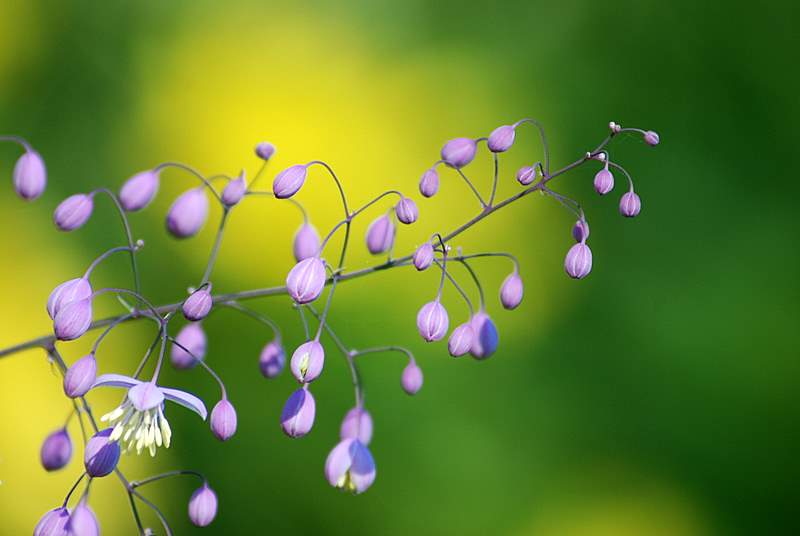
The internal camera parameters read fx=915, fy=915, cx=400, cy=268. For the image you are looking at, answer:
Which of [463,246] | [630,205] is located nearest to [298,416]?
[630,205]

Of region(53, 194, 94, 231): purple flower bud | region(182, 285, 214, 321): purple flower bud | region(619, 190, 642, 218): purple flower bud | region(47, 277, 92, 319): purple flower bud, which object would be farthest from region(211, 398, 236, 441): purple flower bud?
region(619, 190, 642, 218): purple flower bud

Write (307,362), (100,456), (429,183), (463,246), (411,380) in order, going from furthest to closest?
(463,246) < (411,380) < (429,183) < (307,362) < (100,456)

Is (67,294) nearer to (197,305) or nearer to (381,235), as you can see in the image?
(197,305)

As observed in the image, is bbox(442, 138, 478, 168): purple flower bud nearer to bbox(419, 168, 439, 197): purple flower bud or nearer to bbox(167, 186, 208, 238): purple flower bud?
bbox(419, 168, 439, 197): purple flower bud

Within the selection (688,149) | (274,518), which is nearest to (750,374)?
(688,149)

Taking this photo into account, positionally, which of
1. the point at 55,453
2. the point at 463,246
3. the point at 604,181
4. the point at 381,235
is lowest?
the point at 463,246
